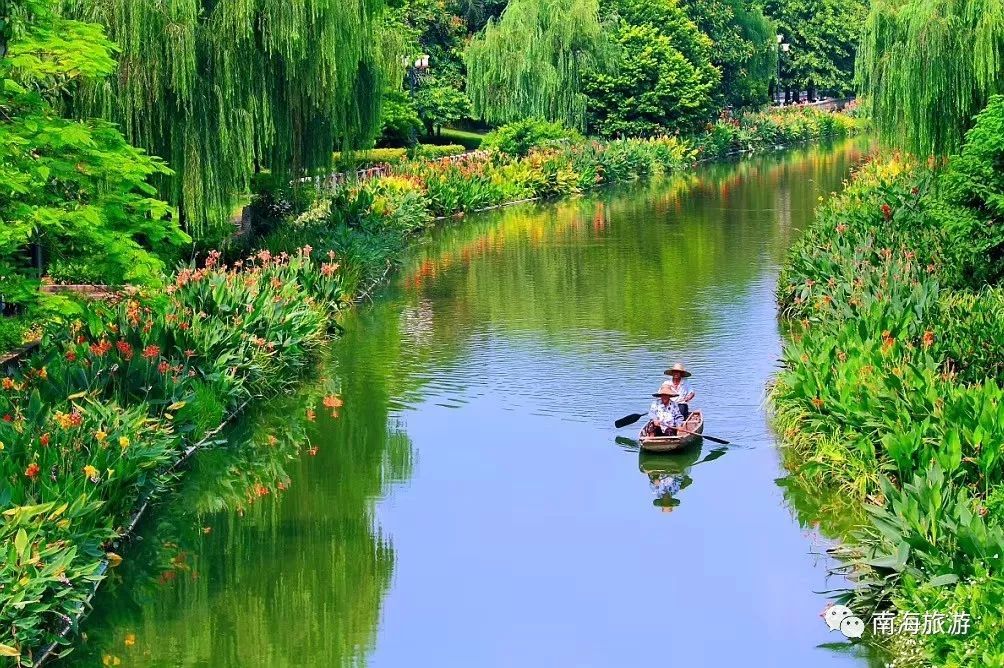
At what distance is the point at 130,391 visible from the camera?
19.1 m

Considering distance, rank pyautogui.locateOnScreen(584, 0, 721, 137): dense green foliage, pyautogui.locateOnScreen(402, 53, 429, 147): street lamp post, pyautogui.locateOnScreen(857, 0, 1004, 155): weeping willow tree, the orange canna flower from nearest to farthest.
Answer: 1. the orange canna flower
2. pyautogui.locateOnScreen(857, 0, 1004, 155): weeping willow tree
3. pyautogui.locateOnScreen(584, 0, 721, 137): dense green foliage
4. pyautogui.locateOnScreen(402, 53, 429, 147): street lamp post

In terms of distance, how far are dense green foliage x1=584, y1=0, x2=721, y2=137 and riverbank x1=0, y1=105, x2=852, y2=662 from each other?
32865mm

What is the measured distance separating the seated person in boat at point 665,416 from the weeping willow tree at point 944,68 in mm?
15949

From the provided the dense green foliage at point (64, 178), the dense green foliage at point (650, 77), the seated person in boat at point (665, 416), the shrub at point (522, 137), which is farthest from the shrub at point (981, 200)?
the dense green foliage at point (650, 77)

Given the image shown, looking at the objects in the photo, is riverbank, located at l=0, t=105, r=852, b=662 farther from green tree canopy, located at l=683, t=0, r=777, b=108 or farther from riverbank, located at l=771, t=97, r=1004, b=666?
green tree canopy, located at l=683, t=0, r=777, b=108

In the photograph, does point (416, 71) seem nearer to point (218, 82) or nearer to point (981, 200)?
point (218, 82)

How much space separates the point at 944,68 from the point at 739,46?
2190 inches

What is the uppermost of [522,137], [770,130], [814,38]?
[814,38]

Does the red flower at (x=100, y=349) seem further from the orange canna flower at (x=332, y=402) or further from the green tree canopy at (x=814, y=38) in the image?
the green tree canopy at (x=814, y=38)

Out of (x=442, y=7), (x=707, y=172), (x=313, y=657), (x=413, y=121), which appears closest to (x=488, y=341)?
(x=313, y=657)

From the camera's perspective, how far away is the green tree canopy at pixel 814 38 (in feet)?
346

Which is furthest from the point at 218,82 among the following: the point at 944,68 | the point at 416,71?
the point at 416,71

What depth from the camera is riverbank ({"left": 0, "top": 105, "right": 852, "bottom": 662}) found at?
1348 centimetres

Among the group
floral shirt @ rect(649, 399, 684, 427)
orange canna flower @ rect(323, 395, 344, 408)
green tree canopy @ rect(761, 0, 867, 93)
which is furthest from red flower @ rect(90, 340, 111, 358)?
green tree canopy @ rect(761, 0, 867, 93)
